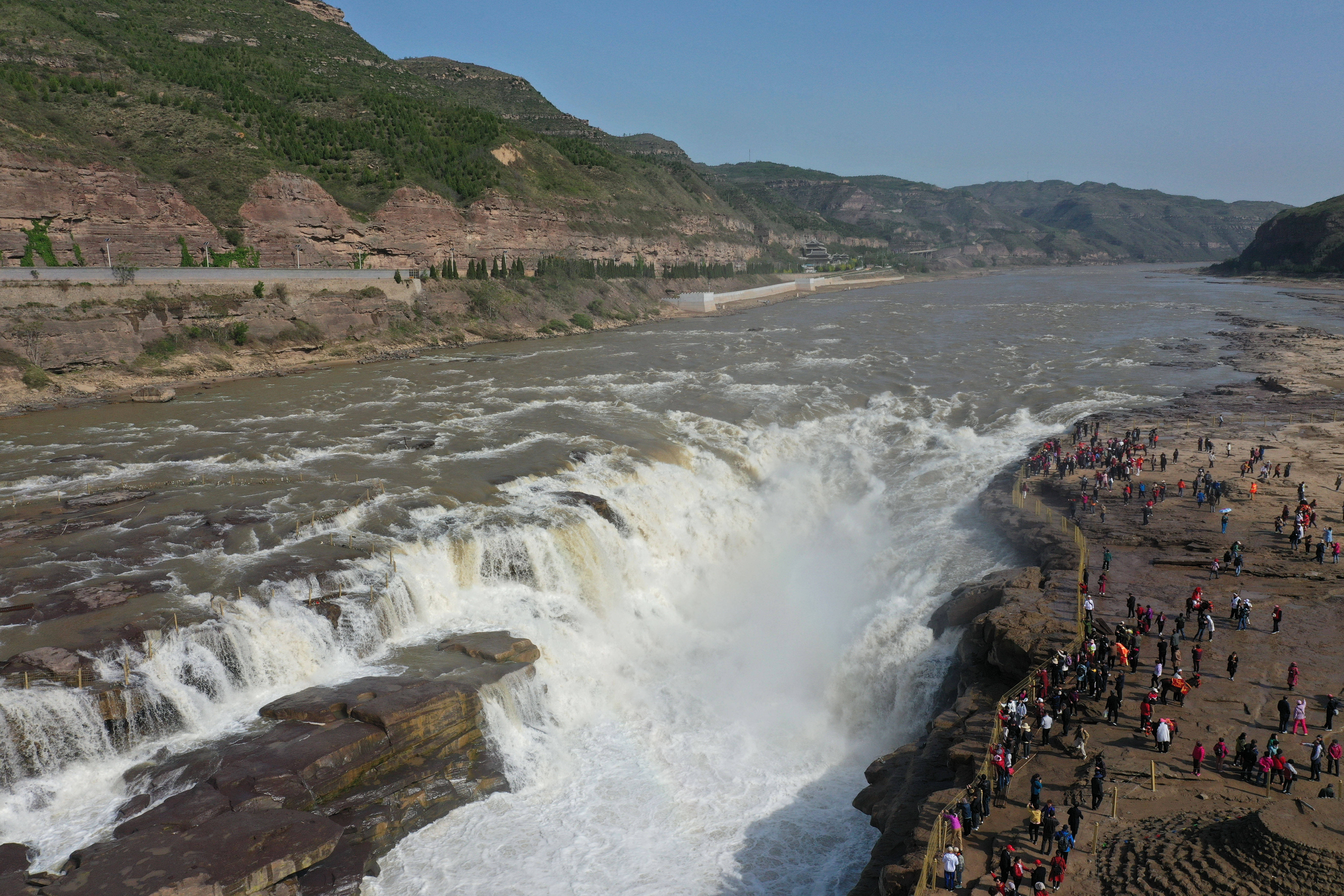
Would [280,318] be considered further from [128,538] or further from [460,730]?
[460,730]

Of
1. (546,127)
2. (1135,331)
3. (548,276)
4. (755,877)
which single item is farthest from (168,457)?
(546,127)

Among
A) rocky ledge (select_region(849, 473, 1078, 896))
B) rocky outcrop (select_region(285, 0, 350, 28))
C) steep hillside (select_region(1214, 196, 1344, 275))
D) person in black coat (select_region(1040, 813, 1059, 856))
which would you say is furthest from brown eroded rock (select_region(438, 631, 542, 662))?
steep hillside (select_region(1214, 196, 1344, 275))

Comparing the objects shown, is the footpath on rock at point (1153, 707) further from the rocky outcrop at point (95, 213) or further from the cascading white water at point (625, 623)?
the rocky outcrop at point (95, 213)

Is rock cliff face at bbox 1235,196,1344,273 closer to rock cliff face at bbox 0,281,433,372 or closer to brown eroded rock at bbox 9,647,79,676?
rock cliff face at bbox 0,281,433,372

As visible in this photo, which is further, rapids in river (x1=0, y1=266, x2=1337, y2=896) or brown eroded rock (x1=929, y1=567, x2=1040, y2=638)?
brown eroded rock (x1=929, y1=567, x2=1040, y2=638)

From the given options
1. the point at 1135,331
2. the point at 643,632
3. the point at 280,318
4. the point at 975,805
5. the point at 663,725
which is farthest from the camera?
the point at 1135,331

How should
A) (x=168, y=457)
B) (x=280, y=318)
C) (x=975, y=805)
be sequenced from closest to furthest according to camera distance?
(x=975, y=805), (x=168, y=457), (x=280, y=318)
